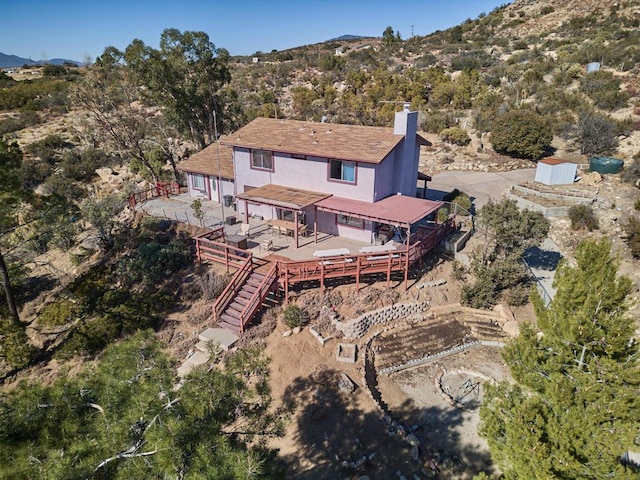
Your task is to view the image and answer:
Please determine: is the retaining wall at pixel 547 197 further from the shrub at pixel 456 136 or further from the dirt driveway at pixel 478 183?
the shrub at pixel 456 136

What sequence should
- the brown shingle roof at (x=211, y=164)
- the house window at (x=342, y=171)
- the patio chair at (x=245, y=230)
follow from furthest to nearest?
the brown shingle roof at (x=211, y=164), the patio chair at (x=245, y=230), the house window at (x=342, y=171)

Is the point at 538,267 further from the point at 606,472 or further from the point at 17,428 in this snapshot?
the point at 17,428

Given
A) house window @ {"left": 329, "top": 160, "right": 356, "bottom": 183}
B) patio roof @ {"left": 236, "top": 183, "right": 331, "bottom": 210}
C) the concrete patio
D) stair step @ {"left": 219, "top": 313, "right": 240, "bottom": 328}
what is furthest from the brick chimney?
stair step @ {"left": 219, "top": 313, "right": 240, "bottom": 328}

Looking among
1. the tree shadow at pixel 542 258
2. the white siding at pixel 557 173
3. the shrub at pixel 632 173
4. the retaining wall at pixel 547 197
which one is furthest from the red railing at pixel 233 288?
the shrub at pixel 632 173

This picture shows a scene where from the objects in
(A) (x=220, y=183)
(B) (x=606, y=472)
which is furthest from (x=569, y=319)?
(A) (x=220, y=183)

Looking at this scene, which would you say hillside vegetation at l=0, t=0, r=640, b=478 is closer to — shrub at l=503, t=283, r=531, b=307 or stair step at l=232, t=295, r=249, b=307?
shrub at l=503, t=283, r=531, b=307

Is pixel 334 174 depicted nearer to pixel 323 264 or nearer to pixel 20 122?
pixel 323 264
